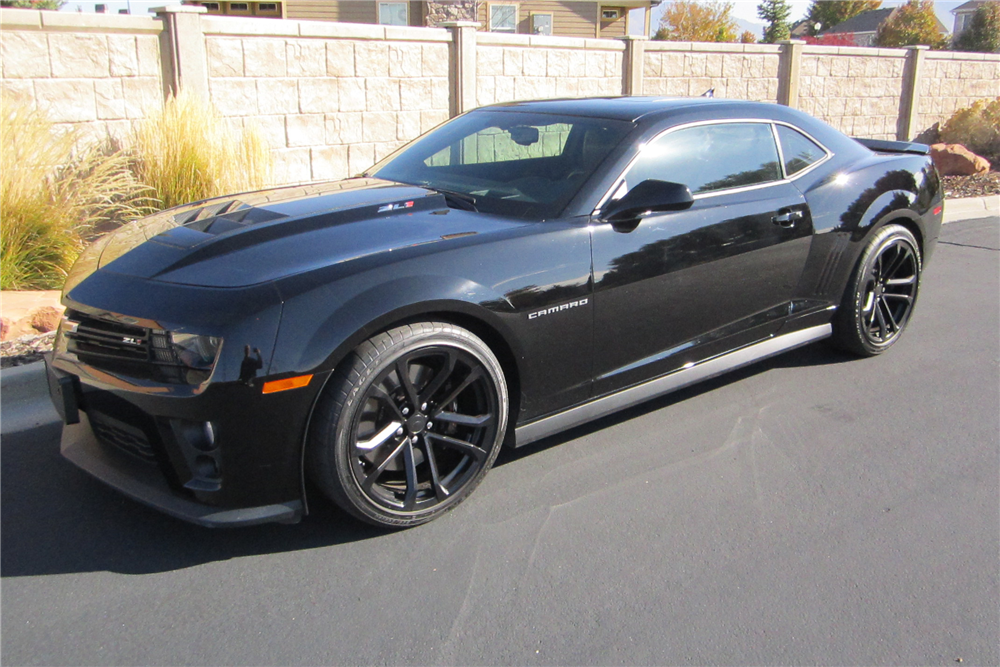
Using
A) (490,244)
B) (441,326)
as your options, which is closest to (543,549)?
(441,326)

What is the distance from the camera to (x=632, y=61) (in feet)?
42.6

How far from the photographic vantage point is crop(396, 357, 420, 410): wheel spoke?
3.10 meters

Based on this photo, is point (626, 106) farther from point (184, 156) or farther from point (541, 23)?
point (541, 23)

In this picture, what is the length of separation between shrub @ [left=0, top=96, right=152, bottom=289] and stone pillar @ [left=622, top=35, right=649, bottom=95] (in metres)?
8.22

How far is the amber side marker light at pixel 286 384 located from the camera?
9.29ft

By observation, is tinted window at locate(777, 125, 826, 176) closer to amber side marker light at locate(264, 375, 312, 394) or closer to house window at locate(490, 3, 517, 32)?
amber side marker light at locate(264, 375, 312, 394)

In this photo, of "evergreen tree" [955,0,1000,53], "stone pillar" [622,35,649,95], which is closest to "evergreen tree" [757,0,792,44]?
"evergreen tree" [955,0,1000,53]

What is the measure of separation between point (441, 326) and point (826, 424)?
2311 millimetres

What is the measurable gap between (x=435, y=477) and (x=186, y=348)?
1.06 m

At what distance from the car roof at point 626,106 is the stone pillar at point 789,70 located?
37.8 feet

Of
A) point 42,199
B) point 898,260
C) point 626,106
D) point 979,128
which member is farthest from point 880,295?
point 979,128

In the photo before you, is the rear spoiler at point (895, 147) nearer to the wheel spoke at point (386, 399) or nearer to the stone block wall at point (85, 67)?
the wheel spoke at point (386, 399)

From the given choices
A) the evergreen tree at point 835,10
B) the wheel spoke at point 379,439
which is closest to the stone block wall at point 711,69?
the wheel spoke at point 379,439

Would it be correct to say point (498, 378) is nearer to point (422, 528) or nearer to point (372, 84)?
point (422, 528)
